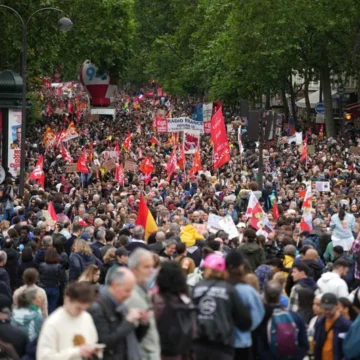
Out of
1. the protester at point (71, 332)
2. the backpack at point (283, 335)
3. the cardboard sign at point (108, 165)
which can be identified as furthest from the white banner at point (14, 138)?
the protester at point (71, 332)

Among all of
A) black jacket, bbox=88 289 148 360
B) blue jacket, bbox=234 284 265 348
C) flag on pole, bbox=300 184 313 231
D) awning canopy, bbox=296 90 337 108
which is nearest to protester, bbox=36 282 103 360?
black jacket, bbox=88 289 148 360

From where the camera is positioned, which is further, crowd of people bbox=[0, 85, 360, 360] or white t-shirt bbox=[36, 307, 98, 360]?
crowd of people bbox=[0, 85, 360, 360]

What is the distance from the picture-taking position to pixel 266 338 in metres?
11.4

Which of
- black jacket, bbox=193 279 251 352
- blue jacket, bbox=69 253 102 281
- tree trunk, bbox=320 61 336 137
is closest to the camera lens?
black jacket, bbox=193 279 251 352

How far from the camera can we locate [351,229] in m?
19.7

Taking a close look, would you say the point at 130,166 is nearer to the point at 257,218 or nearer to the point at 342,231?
the point at 257,218

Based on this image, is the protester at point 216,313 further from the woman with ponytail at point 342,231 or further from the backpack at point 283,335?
the woman with ponytail at point 342,231

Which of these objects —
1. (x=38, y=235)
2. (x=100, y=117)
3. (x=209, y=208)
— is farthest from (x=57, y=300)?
(x=100, y=117)

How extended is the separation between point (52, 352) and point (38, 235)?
10.2m

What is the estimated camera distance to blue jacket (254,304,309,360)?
36.5ft

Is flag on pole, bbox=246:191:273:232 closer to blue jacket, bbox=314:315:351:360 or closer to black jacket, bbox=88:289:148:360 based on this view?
blue jacket, bbox=314:315:351:360

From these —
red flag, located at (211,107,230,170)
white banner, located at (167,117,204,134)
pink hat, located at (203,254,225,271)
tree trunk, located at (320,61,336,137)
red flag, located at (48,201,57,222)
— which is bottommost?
pink hat, located at (203,254,225,271)

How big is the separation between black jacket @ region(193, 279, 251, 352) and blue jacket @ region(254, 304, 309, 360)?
0.88 m

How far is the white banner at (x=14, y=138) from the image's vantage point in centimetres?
3603
